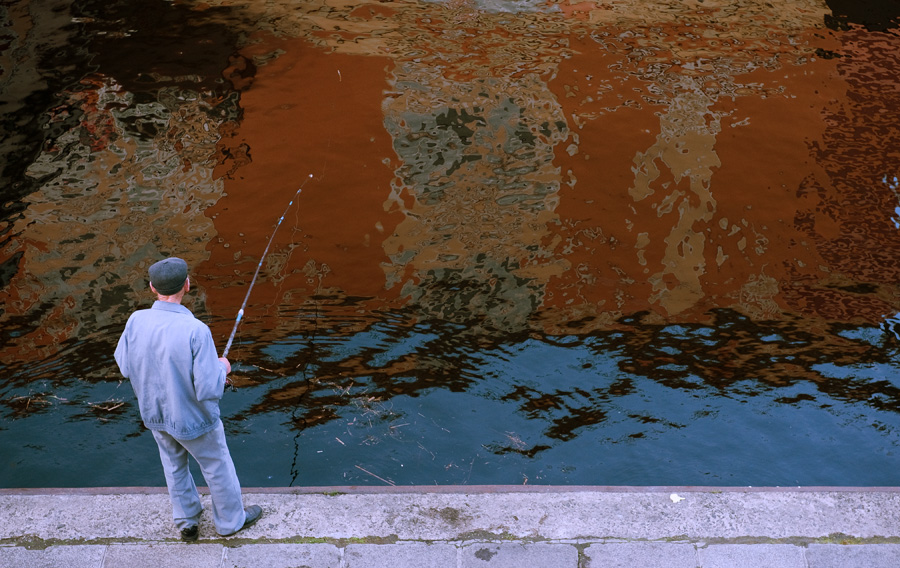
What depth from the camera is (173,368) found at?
3.09 metres

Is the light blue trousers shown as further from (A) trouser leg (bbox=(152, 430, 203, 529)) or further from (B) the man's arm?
(B) the man's arm

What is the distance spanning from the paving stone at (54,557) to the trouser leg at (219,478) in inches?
19.4

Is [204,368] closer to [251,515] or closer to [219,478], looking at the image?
[219,478]

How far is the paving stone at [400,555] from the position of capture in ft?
10.7

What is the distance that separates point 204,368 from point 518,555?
4.85ft

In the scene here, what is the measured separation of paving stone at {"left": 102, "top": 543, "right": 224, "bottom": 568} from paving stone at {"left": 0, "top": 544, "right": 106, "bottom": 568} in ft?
0.17

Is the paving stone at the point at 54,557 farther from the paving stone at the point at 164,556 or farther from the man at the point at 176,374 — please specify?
the man at the point at 176,374

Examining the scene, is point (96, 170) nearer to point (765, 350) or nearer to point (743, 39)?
point (765, 350)

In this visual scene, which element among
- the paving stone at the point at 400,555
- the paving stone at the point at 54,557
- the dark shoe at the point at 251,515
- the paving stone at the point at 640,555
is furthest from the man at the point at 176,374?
the paving stone at the point at 640,555

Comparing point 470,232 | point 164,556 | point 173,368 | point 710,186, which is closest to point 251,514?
point 164,556

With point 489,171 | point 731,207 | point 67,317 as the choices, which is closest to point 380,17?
point 489,171

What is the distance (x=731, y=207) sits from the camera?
7395mm

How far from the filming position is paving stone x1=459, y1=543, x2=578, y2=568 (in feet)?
10.7

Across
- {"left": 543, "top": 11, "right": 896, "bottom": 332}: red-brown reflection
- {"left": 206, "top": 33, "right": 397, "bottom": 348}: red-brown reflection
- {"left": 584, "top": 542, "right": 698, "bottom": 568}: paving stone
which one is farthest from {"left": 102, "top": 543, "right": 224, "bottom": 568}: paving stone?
{"left": 543, "top": 11, "right": 896, "bottom": 332}: red-brown reflection
